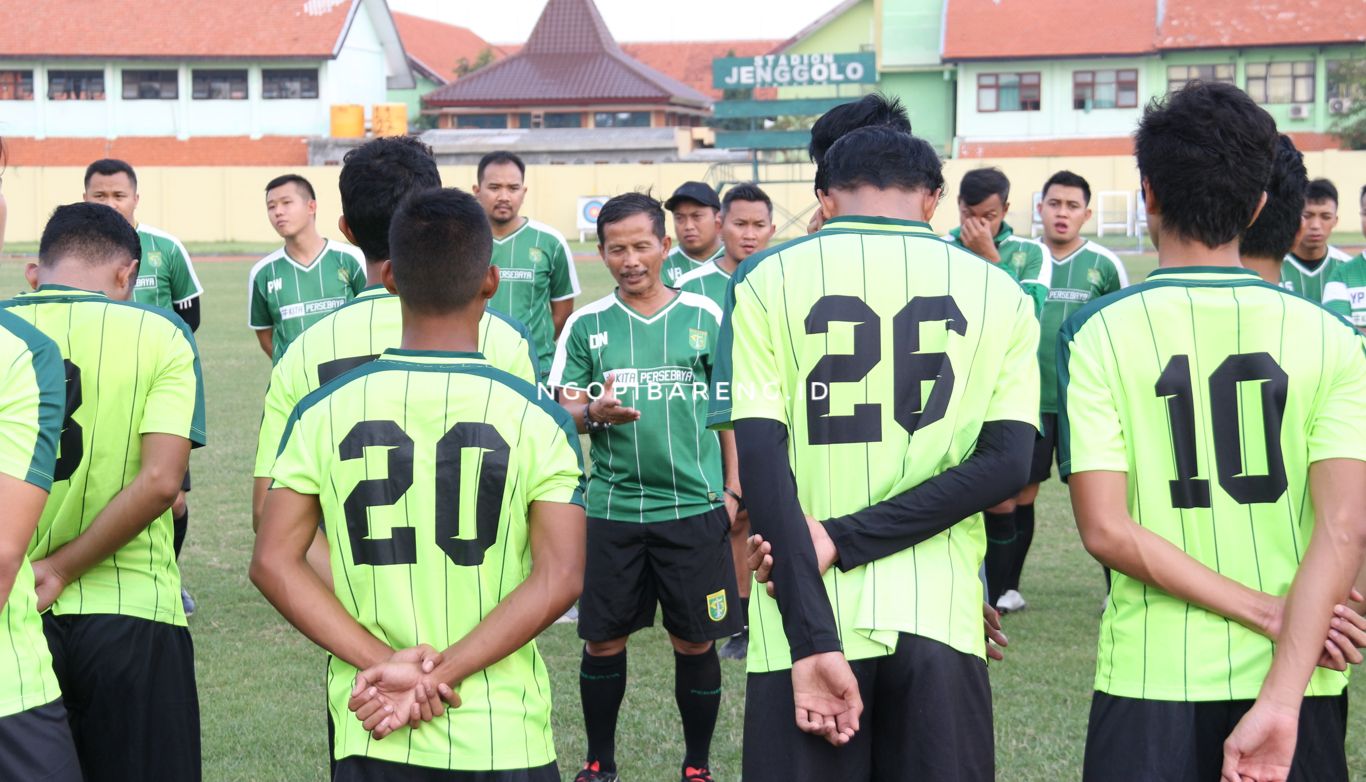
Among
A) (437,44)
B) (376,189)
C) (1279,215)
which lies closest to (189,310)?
(376,189)

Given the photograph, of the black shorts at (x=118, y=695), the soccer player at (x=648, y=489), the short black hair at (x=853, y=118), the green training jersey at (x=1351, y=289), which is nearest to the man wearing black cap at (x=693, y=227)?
the soccer player at (x=648, y=489)

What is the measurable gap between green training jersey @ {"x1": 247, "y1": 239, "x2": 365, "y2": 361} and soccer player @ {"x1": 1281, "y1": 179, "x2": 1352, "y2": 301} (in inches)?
201

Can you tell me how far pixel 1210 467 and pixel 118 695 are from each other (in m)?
2.85

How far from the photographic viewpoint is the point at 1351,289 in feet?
23.5

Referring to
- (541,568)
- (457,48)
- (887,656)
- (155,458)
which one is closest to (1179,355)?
(887,656)

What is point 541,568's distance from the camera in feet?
10.1

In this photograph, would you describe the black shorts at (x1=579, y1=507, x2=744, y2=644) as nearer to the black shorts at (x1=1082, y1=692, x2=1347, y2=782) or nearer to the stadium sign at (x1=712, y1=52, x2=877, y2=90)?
the black shorts at (x1=1082, y1=692, x2=1347, y2=782)

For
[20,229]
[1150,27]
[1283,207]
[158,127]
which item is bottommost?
[1283,207]

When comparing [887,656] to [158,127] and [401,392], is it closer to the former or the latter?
[401,392]

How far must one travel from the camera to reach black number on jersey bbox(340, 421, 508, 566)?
3027 millimetres

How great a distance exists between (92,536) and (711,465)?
2757 mm

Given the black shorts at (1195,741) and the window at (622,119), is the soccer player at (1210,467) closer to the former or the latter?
the black shorts at (1195,741)

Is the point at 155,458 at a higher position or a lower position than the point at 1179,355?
lower

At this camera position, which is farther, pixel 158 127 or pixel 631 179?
pixel 158 127
